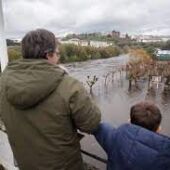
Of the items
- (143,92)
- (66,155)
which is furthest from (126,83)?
(66,155)

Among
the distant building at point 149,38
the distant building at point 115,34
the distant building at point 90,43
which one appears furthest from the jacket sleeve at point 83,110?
the distant building at point 115,34

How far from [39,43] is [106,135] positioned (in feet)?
0.87

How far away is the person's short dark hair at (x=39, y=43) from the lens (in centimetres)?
70

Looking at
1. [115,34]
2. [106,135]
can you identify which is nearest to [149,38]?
[115,34]

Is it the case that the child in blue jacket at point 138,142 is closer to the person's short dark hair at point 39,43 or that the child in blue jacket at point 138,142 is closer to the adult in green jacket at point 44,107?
the adult in green jacket at point 44,107

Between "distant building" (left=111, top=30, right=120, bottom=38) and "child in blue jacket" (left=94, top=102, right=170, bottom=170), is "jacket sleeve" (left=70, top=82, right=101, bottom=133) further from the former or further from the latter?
"distant building" (left=111, top=30, right=120, bottom=38)

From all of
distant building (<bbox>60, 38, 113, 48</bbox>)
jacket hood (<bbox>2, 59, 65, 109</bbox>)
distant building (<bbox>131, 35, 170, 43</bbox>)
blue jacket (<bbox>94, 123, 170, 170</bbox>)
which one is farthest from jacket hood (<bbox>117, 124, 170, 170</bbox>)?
distant building (<bbox>60, 38, 113, 48</bbox>)

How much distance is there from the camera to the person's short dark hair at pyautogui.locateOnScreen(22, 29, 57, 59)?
0.70 m

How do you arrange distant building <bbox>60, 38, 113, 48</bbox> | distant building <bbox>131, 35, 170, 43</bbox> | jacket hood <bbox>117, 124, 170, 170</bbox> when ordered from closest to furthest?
1. jacket hood <bbox>117, 124, 170, 170</bbox>
2. distant building <bbox>131, 35, 170, 43</bbox>
3. distant building <bbox>60, 38, 113, 48</bbox>

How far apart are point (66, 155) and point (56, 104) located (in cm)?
14

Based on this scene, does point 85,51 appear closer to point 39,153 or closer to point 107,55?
point 107,55

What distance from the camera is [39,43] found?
701 mm

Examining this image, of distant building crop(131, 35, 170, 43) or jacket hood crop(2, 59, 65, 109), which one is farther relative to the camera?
distant building crop(131, 35, 170, 43)

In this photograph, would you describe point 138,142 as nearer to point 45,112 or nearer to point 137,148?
point 137,148
